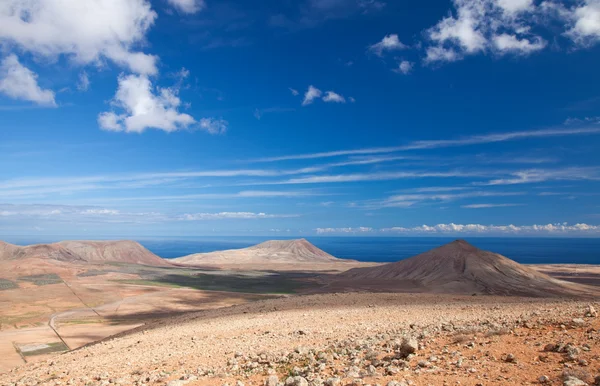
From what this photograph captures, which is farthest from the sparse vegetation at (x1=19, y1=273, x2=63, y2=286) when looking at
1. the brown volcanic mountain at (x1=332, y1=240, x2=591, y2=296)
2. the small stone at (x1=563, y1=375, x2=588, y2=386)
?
the small stone at (x1=563, y1=375, x2=588, y2=386)

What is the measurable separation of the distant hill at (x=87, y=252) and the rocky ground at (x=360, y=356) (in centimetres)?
11923

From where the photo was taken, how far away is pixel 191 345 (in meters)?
13.7

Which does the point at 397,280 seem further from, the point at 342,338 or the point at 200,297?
the point at 342,338

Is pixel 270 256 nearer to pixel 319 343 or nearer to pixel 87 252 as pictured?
pixel 87 252

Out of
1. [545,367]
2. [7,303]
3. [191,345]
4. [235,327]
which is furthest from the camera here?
[7,303]

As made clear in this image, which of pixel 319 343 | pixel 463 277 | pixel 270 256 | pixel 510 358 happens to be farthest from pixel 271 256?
pixel 510 358

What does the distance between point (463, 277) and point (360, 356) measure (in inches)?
2575

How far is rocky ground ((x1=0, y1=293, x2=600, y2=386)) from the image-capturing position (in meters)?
7.04

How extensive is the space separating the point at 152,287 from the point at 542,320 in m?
79.8

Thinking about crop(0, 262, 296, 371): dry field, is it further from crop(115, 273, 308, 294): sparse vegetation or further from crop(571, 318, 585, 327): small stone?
crop(571, 318, 585, 327): small stone

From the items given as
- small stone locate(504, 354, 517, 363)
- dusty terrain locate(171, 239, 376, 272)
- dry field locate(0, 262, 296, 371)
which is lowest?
dry field locate(0, 262, 296, 371)

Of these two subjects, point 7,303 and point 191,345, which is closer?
point 191,345

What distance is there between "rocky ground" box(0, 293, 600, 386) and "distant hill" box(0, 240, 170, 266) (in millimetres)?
119226

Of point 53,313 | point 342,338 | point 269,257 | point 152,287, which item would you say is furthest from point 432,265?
point 269,257
